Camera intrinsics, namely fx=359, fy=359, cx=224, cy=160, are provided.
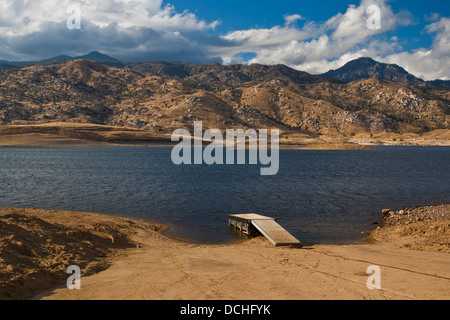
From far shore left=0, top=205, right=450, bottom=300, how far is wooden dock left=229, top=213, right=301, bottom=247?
26.9 inches

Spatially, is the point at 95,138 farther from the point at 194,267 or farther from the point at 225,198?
the point at 194,267

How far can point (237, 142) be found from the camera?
14350 centimetres

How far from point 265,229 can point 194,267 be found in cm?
841

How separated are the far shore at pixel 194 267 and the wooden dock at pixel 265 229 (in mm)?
683

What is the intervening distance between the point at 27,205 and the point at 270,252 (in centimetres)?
2268

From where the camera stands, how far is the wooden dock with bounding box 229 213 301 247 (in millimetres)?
19109

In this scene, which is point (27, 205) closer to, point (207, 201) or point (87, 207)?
point (87, 207)

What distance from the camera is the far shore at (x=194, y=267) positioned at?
1089 cm

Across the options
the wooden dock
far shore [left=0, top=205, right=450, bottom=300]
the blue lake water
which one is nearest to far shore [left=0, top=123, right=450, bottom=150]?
the blue lake water

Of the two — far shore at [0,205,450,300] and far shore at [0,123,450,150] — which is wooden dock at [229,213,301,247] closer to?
far shore at [0,205,450,300]

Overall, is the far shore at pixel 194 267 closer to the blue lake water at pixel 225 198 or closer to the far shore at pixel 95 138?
the blue lake water at pixel 225 198

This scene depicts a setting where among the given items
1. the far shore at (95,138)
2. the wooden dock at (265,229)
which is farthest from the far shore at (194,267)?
the far shore at (95,138)
